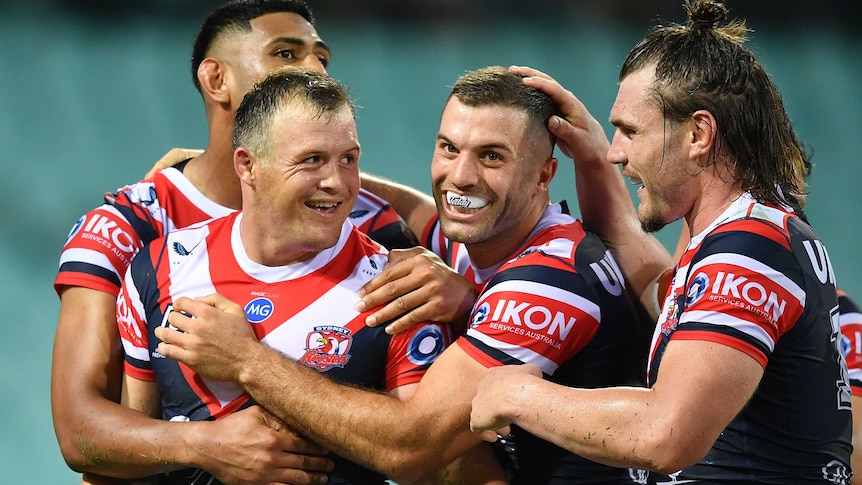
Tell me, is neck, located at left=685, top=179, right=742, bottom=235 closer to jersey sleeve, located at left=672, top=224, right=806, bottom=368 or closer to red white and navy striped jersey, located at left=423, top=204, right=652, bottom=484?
jersey sleeve, located at left=672, top=224, right=806, bottom=368

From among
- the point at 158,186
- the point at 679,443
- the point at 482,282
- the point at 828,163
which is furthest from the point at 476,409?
the point at 828,163

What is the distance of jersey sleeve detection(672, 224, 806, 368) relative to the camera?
9.51ft

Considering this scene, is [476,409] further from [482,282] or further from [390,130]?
[390,130]

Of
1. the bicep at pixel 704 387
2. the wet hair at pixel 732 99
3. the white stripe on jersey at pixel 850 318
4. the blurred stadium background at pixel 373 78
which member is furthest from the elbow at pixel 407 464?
the blurred stadium background at pixel 373 78

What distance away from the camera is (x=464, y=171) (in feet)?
12.7

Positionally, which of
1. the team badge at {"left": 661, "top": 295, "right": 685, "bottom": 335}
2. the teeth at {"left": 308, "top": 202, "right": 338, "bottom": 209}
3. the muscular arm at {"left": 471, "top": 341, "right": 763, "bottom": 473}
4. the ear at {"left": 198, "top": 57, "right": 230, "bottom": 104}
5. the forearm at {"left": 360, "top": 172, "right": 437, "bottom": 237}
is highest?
the ear at {"left": 198, "top": 57, "right": 230, "bottom": 104}

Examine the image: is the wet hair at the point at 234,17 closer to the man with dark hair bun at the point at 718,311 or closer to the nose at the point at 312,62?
the nose at the point at 312,62

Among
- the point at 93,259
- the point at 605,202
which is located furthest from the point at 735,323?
the point at 93,259

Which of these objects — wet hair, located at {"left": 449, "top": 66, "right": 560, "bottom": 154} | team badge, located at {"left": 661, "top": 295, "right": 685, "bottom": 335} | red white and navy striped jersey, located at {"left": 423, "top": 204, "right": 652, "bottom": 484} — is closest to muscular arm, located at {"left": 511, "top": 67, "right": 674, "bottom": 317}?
wet hair, located at {"left": 449, "top": 66, "right": 560, "bottom": 154}

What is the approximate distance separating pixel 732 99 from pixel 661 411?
3.46 feet

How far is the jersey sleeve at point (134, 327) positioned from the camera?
3.79 metres

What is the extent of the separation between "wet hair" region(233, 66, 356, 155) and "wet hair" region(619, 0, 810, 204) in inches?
40.8

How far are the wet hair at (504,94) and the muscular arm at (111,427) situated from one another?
4.58ft

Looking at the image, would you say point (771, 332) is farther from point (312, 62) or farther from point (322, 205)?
point (312, 62)
